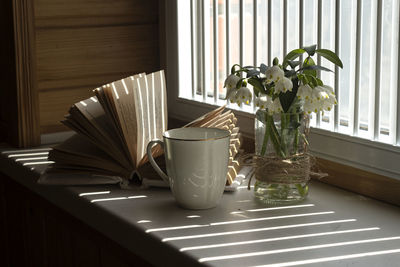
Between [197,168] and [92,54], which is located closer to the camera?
[197,168]

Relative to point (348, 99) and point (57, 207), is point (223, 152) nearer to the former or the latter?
point (348, 99)

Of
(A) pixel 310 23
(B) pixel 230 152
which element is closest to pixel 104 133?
(B) pixel 230 152

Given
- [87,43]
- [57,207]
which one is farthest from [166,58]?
[57,207]

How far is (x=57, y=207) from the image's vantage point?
4.31 feet

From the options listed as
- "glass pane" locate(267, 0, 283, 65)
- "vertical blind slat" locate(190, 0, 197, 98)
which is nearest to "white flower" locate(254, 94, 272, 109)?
"glass pane" locate(267, 0, 283, 65)

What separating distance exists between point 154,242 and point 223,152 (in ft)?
0.65

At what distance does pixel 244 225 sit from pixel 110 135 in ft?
1.15

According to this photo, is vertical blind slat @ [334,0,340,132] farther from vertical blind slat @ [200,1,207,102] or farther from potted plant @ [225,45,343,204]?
vertical blind slat @ [200,1,207,102]

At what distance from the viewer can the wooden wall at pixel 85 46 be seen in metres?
1.53

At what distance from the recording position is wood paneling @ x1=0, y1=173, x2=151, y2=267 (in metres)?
1.17

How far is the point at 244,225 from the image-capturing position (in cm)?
100

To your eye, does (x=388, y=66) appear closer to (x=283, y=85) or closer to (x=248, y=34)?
(x=283, y=85)

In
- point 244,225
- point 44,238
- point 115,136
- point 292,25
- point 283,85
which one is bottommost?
point 44,238

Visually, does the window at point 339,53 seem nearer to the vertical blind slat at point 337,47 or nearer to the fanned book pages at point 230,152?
the vertical blind slat at point 337,47
